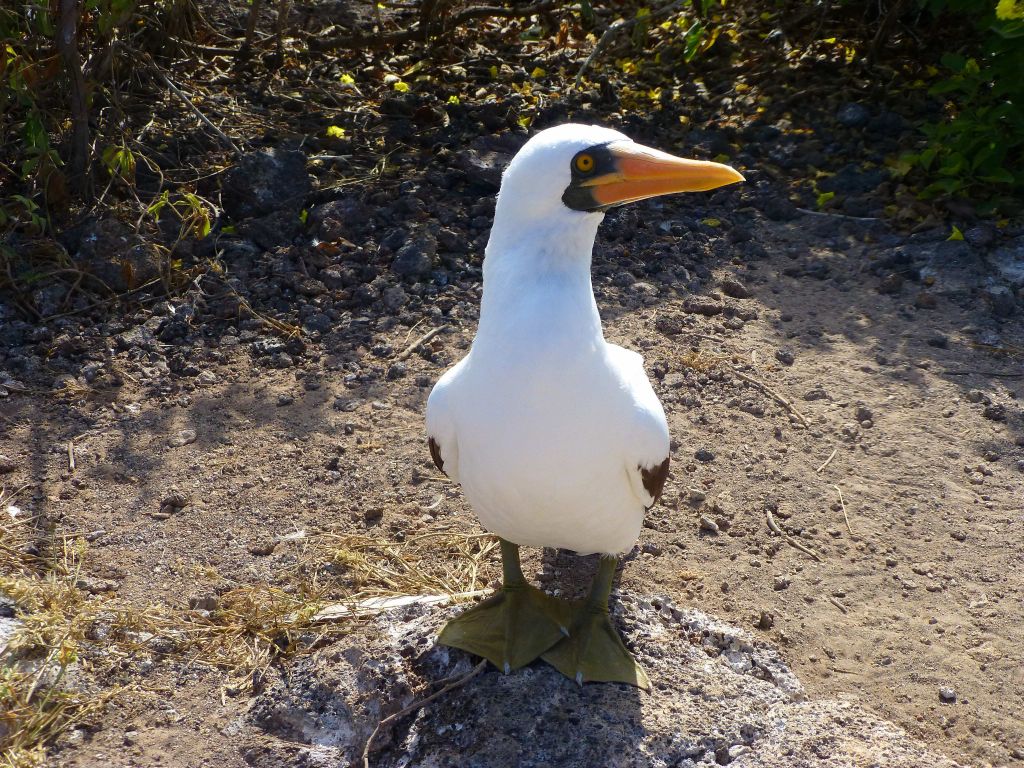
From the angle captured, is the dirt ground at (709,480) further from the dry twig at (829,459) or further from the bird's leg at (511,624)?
the bird's leg at (511,624)

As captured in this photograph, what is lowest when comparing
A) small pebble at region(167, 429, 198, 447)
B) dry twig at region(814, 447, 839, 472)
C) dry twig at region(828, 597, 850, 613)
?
dry twig at region(828, 597, 850, 613)

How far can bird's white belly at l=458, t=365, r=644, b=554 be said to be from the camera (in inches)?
110

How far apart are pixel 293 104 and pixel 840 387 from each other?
383 centimetres

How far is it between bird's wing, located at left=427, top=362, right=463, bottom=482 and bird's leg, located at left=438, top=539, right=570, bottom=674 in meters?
0.43

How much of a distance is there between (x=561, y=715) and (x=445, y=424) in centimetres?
93

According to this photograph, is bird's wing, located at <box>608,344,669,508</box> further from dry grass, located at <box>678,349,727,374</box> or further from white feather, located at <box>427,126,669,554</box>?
dry grass, located at <box>678,349,727,374</box>

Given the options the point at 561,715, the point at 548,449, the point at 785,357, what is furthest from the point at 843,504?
the point at 548,449

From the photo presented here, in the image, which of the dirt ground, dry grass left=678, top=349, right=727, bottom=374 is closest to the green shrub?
the dirt ground

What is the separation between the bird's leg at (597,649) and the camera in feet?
10.4

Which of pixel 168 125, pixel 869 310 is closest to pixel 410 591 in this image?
pixel 869 310

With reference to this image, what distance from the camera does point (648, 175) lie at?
291cm

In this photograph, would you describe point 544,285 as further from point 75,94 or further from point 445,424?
point 75,94

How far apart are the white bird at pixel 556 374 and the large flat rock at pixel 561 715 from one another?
50 centimetres

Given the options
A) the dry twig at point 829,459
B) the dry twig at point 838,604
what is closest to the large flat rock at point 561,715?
the dry twig at point 838,604
